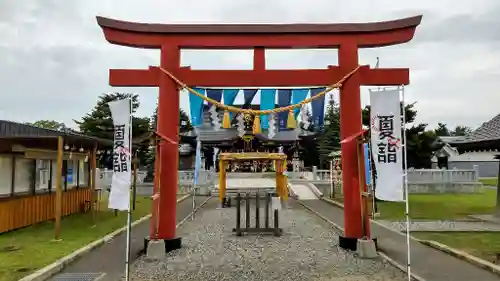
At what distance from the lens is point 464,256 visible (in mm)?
9117

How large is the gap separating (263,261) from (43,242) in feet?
18.6

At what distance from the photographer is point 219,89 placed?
35.3ft

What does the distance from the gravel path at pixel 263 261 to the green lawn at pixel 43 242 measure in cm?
198

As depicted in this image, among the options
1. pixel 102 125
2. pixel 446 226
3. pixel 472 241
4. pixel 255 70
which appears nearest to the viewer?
pixel 255 70

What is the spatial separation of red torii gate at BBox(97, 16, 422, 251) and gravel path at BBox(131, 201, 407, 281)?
0.99m

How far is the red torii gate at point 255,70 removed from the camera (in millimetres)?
10172

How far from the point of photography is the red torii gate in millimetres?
10172

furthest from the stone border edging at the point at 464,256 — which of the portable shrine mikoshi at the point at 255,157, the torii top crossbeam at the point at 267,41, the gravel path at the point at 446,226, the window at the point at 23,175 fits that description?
the window at the point at 23,175

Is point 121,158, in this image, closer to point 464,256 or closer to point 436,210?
point 464,256

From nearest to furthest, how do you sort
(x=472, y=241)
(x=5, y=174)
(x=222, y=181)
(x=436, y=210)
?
(x=472, y=241)
(x=5, y=174)
(x=436, y=210)
(x=222, y=181)

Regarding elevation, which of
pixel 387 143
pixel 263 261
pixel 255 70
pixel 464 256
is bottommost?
pixel 263 261

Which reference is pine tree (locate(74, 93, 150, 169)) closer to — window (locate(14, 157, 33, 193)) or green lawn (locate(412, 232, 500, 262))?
window (locate(14, 157, 33, 193))

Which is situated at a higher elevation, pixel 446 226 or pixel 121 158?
pixel 121 158

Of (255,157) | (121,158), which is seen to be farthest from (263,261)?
(255,157)
